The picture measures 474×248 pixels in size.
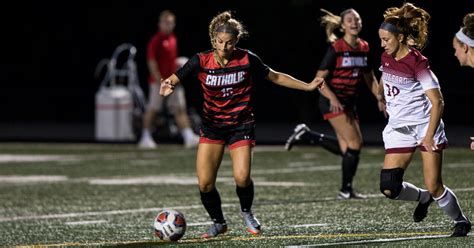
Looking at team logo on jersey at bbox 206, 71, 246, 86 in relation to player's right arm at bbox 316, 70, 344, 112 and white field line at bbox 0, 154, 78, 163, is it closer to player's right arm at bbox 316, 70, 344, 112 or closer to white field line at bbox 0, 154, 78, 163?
player's right arm at bbox 316, 70, 344, 112

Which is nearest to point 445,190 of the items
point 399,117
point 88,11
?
point 399,117

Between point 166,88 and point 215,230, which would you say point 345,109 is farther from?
point 166,88

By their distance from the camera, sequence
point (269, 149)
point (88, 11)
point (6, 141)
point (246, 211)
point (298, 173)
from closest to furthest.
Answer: point (246, 211), point (298, 173), point (269, 149), point (6, 141), point (88, 11)

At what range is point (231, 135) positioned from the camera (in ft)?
33.0

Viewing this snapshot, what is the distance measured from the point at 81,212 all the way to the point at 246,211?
2.89 meters

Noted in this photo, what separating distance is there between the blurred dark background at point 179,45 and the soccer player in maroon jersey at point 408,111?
38.5 feet

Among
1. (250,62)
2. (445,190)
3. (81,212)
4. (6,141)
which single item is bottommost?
(6,141)

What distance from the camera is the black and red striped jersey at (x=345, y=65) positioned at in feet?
43.2

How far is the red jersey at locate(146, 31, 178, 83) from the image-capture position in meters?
20.8

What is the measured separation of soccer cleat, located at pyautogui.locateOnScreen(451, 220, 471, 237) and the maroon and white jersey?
0.80 meters

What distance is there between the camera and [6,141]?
23500mm

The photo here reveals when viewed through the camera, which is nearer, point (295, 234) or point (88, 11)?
point (295, 234)

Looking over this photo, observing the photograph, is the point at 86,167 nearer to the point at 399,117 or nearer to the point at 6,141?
the point at 6,141

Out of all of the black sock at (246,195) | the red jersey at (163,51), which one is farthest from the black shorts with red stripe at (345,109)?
the red jersey at (163,51)
